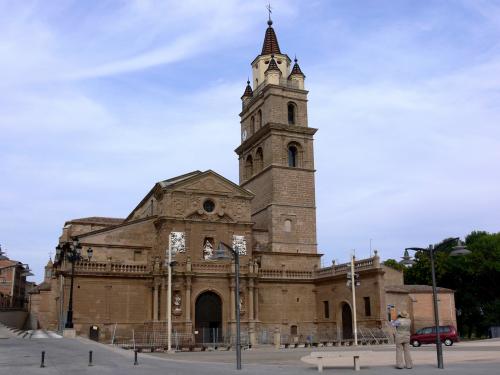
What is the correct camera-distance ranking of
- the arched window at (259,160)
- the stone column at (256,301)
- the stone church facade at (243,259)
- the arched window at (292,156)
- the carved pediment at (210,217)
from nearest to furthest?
the stone church facade at (243,259) → the stone column at (256,301) → the carved pediment at (210,217) → the arched window at (292,156) → the arched window at (259,160)

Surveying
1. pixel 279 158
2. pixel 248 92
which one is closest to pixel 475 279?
pixel 279 158

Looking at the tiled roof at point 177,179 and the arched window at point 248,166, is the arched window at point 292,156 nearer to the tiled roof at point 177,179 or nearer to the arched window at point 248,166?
the arched window at point 248,166

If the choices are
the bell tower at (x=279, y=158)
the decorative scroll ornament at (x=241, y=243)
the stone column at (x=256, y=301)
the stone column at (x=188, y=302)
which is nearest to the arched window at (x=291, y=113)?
the bell tower at (x=279, y=158)

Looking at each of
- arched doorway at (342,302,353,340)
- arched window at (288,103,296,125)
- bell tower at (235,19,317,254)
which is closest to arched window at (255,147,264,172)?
bell tower at (235,19,317,254)

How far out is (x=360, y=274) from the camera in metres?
50.5

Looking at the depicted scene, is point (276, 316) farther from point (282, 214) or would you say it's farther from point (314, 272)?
point (282, 214)

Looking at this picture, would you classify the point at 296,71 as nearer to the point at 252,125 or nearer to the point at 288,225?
the point at 252,125

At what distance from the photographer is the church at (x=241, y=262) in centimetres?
4953

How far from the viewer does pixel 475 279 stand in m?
67.6

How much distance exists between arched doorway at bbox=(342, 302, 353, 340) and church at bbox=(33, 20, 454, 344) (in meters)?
0.12

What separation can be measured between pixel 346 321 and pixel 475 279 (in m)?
22.9

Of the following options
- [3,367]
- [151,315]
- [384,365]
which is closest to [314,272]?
[151,315]

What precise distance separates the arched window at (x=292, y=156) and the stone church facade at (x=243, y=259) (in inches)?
5.2

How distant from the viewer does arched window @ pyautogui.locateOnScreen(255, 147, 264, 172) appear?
65.1 meters
